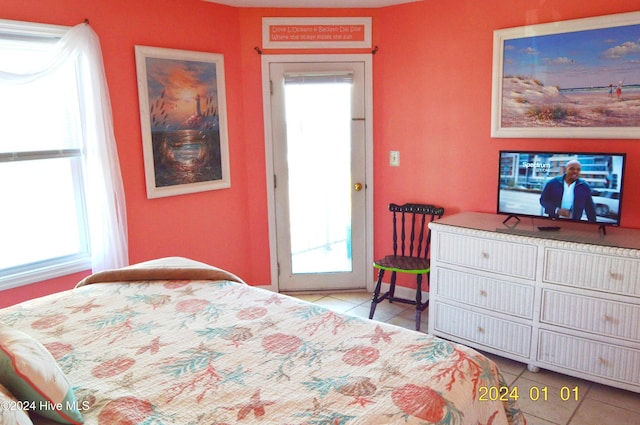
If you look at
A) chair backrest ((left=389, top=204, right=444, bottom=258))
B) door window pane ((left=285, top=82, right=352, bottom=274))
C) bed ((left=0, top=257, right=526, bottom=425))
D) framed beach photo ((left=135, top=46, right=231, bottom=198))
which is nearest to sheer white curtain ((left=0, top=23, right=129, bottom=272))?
framed beach photo ((left=135, top=46, right=231, bottom=198))

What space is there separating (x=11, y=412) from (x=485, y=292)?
2.58 metres

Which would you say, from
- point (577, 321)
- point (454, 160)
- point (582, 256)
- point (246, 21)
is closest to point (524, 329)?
point (577, 321)

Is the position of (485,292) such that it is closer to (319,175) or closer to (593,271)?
(593,271)

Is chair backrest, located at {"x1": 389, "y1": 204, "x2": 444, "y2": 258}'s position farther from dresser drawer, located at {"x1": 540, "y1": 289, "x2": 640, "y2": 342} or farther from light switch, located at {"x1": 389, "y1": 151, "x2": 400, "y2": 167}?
dresser drawer, located at {"x1": 540, "y1": 289, "x2": 640, "y2": 342}

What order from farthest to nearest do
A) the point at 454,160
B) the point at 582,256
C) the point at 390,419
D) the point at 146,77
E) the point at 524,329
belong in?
1. the point at 454,160
2. the point at 146,77
3. the point at 524,329
4. the point at 582,256
5. the point at 390,419

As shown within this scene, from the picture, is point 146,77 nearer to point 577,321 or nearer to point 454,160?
point 454,160

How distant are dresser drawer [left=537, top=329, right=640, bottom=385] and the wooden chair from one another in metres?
0.92

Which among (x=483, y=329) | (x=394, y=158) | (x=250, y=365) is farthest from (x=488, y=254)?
(x=250, y=365)

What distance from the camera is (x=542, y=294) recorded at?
281cm

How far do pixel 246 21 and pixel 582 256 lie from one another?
9.67 ft

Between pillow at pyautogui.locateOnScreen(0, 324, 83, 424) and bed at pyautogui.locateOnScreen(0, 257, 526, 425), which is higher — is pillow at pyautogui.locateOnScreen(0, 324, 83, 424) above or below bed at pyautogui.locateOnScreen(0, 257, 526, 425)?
above

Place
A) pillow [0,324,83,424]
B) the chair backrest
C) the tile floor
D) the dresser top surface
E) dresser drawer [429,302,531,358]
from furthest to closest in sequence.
Answer: the chair backrest, dresser drawer [429,302,531,358], the dresser top surface, the tile floor, pillow [0,324,83,424]

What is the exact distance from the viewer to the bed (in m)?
1.37

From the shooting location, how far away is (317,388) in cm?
149
